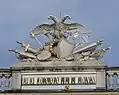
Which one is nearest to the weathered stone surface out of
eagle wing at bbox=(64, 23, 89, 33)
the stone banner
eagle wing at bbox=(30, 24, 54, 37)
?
the stone banner

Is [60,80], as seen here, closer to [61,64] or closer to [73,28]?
[61,64]

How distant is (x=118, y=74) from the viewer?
26.0m

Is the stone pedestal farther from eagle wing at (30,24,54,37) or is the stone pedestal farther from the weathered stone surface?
eagle wing at (30,24,54,37)

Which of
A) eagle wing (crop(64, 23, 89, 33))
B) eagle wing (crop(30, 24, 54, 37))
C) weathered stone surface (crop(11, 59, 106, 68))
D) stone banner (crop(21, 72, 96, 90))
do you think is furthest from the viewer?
eagle wing (crop(30, 24, 54, 37))

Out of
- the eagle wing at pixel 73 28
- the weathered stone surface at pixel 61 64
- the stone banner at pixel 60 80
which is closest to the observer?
the stone banner at pixel 60 80

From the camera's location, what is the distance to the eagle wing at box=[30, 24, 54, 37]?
27362 mm

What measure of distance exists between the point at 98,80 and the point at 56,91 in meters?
2.28

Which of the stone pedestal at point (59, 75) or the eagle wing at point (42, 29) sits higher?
the eagle wing at point (42, 29)

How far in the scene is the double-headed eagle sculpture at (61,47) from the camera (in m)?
26.4

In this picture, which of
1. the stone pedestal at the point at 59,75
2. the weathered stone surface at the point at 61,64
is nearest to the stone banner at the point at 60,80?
the stone pedestal at the point at 59,75

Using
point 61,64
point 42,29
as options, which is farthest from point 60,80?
point 42,29

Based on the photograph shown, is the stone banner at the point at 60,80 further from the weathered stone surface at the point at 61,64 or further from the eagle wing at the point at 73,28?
the eagle wing at the point at 73,28

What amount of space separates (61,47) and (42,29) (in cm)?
163

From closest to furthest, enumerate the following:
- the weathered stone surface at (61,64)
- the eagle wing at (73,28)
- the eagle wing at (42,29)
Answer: the weathered stone surface at (61,64), the eagle wing at (73,28), the eagle wing at (42,29)
